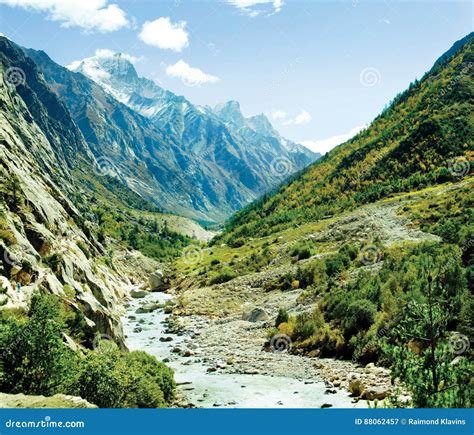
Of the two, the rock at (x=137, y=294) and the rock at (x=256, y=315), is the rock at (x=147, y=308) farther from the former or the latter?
the rock at (x=256, y=315)

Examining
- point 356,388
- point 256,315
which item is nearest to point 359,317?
point 356,388

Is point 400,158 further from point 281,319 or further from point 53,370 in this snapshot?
point 53,370

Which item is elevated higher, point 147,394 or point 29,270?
point 29,270

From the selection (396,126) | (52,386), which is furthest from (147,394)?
(396,126)

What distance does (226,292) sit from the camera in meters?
72.8

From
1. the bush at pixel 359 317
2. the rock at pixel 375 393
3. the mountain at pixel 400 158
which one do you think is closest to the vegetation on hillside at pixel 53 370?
the rock at pixel 375 393

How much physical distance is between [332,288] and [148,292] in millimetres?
50896

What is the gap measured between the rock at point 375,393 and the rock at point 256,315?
26583 mm

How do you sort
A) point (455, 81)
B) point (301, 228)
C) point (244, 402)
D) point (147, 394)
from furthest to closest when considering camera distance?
1. point (455, 81)
2. point (301, 228)
3. point (244, 402)
4. point (147, 394)

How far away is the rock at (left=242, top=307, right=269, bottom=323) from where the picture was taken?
5462 centimetres

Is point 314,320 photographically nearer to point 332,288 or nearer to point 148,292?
point 332,288

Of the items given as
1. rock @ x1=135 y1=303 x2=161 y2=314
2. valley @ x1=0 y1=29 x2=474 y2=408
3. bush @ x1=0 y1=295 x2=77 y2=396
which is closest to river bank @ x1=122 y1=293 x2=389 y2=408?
valley @ x1=0 y1=29 x2=474 y2=408

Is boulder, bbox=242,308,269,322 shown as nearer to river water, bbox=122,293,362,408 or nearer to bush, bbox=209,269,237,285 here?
river water, bbox=122,293,362,408

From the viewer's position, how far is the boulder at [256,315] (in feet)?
179
